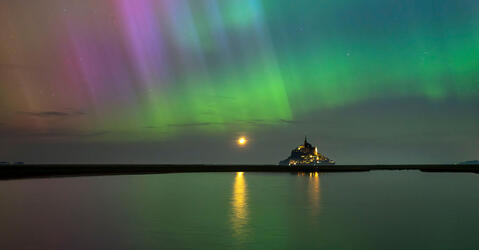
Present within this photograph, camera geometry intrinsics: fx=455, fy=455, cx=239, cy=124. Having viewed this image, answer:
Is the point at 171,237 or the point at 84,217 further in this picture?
the point at 84,217

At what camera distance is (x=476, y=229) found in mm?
28156

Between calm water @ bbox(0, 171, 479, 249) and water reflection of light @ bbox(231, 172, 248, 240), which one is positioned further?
water reflection of light @ bbox(231, 172, 248, 240)

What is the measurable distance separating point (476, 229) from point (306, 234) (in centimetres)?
1101

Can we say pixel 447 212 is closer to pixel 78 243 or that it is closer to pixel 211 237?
pixel 211 237

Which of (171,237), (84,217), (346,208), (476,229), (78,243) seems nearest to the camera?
(78,243)

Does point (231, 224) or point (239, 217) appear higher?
point (239, 217)

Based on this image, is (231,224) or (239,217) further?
(239,217)

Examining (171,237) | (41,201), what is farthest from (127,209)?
(171,237)

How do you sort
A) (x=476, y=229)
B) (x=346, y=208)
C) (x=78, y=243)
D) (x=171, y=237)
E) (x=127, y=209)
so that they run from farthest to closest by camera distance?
1. (x=346, y=208)
2. (x=127, y=209)
3. (x=476, y=229)
4. (x=171, y=237)
5. (x=78, y=243)

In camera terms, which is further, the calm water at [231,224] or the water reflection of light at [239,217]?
the water reflection of light at [239,217]

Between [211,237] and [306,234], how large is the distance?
18.3 ft

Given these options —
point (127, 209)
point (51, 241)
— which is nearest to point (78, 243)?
point (51, 241)

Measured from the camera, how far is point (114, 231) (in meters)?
26.1

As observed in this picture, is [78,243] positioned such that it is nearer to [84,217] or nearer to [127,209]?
[84,217]
